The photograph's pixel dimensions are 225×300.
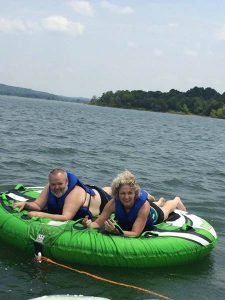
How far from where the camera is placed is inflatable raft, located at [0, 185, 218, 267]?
6.04 metres

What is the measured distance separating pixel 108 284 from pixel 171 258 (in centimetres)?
98

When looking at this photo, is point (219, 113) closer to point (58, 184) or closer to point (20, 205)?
point (20, 205)

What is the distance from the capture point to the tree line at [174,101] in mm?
101938

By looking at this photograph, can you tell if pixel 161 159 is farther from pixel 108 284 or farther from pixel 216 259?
pixel 108 284

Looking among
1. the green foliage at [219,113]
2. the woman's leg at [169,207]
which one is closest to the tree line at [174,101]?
the green foliage at [219,113]

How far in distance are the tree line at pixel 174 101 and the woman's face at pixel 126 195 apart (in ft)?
311

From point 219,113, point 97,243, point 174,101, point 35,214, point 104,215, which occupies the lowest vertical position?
point 97,243

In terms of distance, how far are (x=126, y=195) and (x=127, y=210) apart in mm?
327

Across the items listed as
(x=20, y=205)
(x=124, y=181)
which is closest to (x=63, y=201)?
(x=20, y=205)

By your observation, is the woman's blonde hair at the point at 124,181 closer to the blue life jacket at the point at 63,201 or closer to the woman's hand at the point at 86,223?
the woman's hand at the point at 86,223

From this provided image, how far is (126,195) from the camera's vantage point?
6086mm

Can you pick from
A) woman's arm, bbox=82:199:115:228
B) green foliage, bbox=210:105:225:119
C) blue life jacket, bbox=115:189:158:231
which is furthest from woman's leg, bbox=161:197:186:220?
green foliage, bbox=210:105:225:119

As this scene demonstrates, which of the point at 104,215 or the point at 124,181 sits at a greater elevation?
the point at 124,181

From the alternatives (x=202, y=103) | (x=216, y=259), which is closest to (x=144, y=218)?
(x=216, y=259)
